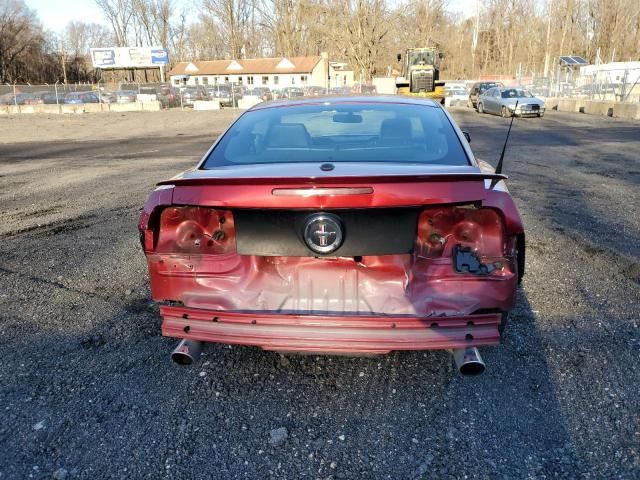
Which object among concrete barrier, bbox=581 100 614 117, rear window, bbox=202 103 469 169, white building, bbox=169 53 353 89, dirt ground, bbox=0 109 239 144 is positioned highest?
white building, bbox=169 53 353 89

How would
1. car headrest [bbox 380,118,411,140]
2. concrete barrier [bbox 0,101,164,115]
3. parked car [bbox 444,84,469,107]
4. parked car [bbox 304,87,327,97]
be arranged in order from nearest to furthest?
1. car headrest [bbox 380,118,411,140]
2. concrete barrier [bbox 0,101,164,115]
3. parked car [bbox 444,84,469,107]
4. parked car [bbox 304,87,327,97]

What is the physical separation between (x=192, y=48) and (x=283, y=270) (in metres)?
105

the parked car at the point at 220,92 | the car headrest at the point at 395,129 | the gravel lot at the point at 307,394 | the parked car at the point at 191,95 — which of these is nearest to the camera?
the gravel lot at the point at 307,394

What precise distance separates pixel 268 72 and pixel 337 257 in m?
81.1

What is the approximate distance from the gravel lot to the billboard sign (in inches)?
2889

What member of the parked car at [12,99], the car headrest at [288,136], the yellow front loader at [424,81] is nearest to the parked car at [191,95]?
the parked car at [12,99]

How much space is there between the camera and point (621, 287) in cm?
428

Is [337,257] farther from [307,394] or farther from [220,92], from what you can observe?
[220,92]

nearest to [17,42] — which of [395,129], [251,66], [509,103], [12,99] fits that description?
[251,66]

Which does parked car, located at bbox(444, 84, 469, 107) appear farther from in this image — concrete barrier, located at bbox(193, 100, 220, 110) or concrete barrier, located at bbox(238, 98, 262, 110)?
concrete barrier, located at bbox(193, 100, 220, 110)

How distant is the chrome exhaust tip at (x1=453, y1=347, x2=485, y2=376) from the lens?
2594 millimetres

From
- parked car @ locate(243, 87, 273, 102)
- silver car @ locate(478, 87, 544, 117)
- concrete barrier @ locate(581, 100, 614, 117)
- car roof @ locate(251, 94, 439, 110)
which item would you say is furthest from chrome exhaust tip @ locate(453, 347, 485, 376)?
parked car @ locate(243, 87, 273, 102)

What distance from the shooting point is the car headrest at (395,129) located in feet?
11.8

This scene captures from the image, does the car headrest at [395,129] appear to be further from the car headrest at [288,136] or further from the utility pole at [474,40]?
the utility pole at [474,40]
